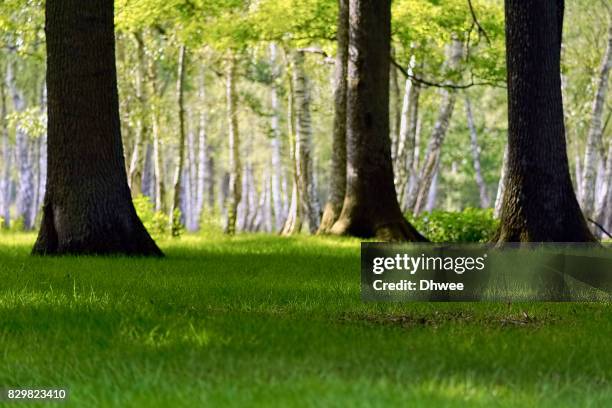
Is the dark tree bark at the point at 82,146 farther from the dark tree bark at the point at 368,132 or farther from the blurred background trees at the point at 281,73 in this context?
the dark tree bark at the point at 368,132

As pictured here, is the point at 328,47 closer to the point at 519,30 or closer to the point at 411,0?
the point at 411,0

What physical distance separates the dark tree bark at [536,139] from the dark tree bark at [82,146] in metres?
5.36

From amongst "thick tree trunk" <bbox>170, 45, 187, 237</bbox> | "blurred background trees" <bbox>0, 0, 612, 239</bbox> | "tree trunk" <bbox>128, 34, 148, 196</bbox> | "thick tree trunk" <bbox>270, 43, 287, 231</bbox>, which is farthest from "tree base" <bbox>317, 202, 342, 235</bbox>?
"thick tree trunk" <bbox>270, 43, 287, 231</bbox>

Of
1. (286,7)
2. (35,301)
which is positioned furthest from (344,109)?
(35,301)

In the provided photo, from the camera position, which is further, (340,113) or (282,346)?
(340,113)

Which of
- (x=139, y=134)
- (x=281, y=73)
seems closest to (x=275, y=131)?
(x=281, y=73)

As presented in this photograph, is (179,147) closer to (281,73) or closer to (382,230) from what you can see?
(382,230)

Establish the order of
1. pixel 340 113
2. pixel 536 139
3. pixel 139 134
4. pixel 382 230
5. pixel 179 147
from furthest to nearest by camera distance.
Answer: pixel 139 134 < pixel 179 147 < pixel 340 113 < pixel 382 230 < pixel 536 139

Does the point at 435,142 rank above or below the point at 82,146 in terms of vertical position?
above

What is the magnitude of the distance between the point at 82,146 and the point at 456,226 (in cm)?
1187

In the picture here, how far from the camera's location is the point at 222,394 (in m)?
5.68

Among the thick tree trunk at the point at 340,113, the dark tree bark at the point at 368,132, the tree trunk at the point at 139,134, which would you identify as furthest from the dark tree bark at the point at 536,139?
the tree trunk at the point at 139,134

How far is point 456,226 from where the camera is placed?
2480 cm

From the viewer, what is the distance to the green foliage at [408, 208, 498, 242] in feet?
81.3
